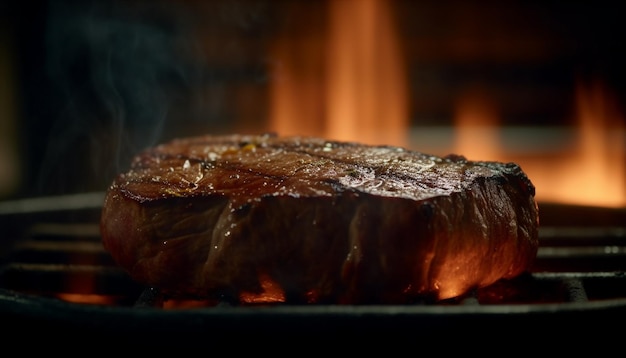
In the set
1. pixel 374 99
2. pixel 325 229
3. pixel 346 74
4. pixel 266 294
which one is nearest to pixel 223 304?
pixel 266 294

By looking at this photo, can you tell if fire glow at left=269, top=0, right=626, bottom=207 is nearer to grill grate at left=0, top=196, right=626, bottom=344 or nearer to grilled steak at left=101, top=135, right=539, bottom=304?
grill grate at left=0, top=196, right=626, bottom=344

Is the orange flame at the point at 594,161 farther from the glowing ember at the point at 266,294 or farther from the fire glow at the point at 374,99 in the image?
the glowing ember at the point at 266,294

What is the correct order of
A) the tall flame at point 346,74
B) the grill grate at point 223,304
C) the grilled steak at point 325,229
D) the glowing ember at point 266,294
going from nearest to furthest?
the grill grate at point 223,304, the grilled steak at point 325,229, the glowing ember at point 266,294, the tall flame at point 346,74

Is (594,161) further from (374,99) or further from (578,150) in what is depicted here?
(374,99)

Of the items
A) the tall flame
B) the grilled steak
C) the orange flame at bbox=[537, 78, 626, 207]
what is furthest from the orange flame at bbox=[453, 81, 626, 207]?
the grilled steak

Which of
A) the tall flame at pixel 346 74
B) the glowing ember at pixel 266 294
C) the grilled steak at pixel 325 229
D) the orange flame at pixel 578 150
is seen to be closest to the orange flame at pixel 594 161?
the orange flame at pixel 578 150
